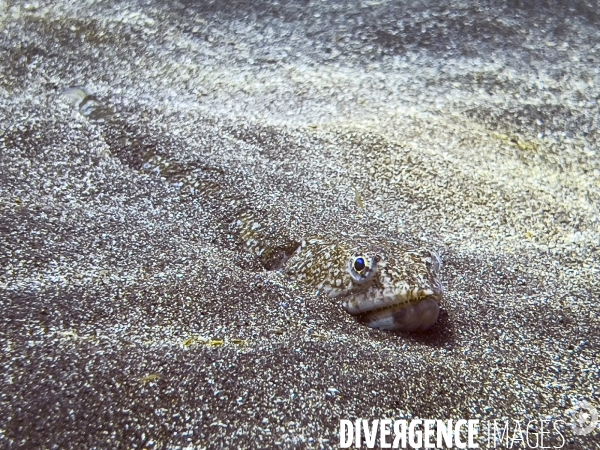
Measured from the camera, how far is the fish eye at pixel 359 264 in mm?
2436

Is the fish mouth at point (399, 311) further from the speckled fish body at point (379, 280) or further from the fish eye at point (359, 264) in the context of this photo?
the fish eye at point (359, 264)

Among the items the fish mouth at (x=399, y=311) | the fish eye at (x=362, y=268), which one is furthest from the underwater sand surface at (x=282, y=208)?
the fish eye at (x=362, y=268)

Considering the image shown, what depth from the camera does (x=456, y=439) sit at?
76.2 inches

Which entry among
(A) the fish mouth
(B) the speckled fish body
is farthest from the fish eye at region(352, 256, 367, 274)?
(A) the fish mouth

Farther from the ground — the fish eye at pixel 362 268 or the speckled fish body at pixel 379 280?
the fish eye at pixel 362 268

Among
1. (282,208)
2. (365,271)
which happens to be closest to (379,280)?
(365,271)

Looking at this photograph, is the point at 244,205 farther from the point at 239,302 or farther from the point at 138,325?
the point at 138,325

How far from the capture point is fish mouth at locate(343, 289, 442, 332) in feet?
7.82

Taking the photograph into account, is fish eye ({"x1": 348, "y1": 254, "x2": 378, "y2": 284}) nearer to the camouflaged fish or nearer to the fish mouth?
the camouflaged fish

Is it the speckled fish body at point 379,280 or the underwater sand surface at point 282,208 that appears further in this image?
the speckled fish body at point 379,280

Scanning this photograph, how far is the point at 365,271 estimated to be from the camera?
7.98 ft

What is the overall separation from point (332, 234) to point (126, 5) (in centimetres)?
349

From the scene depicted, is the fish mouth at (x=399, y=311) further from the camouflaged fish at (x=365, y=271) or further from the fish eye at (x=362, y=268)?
the fish eye at (x=362, y=268)

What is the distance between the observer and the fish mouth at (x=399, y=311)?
238 centimetres
